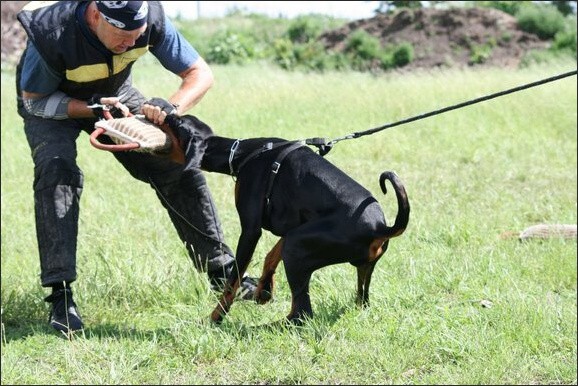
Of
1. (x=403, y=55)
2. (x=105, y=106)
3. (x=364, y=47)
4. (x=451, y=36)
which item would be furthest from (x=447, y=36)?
(x=105, y=106)

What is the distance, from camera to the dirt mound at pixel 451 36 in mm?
23641

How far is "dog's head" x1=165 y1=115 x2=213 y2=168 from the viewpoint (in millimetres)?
4711

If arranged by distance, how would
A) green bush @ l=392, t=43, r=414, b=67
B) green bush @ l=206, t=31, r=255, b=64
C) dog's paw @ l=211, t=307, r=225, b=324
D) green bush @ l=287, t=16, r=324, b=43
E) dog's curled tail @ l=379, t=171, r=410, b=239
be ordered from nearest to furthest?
dog's curled tail @ l=379, t=171, r=410, b=239 → dog's paw @ l=211, t=307, r=225, b=324 → green bush @ l=392, t=43, r=414, b=67 → green bush @ l=206, t=31, r=255, b=64 → green bush @ l=287, t=16, r=324, b=43

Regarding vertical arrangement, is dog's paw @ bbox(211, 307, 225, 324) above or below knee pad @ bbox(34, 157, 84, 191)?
below

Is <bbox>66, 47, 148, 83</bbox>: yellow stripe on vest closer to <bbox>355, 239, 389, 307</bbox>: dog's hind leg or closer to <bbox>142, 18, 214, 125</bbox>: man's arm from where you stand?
<bbox>142, 18, 214, 125</bbox>: man's arm

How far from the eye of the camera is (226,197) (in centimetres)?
888

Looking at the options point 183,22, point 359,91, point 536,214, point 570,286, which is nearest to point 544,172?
point 536,214

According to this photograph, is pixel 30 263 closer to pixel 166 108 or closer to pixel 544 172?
pixel 166 108

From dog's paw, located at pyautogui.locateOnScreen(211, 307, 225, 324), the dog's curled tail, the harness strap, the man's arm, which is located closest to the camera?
the dog's curled tail

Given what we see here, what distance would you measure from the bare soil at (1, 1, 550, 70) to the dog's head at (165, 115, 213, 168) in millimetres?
18715

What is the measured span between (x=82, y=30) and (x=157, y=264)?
1.70 m

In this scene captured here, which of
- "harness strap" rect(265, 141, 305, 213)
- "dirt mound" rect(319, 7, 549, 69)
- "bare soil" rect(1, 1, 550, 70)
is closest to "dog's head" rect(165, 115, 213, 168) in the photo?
"harness strap" rect(265, 141, 305, 213)

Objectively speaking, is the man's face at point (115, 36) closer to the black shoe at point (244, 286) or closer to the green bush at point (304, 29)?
the black shoe at point (244, 286)

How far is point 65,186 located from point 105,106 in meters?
0.55
